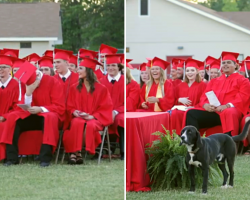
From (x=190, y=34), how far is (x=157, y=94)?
1271 cm

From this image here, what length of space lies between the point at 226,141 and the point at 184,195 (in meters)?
0.66

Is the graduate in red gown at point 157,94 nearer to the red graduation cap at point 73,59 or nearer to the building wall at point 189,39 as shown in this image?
the red graduation cap at point 73,59

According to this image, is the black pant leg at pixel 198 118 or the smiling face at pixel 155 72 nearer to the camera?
the black pant leg at pixel 198 118

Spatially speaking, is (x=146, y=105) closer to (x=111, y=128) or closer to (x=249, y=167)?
(x=111, y=128)

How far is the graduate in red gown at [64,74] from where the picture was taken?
275 inches

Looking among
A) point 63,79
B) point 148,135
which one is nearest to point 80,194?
point 148,135

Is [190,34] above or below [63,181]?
above

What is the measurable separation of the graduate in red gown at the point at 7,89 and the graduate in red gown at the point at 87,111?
736 millimetres

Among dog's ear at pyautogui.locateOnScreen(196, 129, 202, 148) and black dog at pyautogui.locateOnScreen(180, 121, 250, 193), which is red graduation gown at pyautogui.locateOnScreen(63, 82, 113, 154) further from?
dog's ear at pyautogui.locateOnScreen(196, 129, 202, 148)

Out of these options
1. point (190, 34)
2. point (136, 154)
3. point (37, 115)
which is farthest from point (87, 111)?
point (190, 34)

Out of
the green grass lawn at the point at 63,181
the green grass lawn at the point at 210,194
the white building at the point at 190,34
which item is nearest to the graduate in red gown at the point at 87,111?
the green grass lawn at the point at 63,181

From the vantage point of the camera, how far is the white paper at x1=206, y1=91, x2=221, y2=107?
707cm

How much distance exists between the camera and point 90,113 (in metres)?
6.81

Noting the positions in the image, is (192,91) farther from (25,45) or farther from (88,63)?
(25,45)
